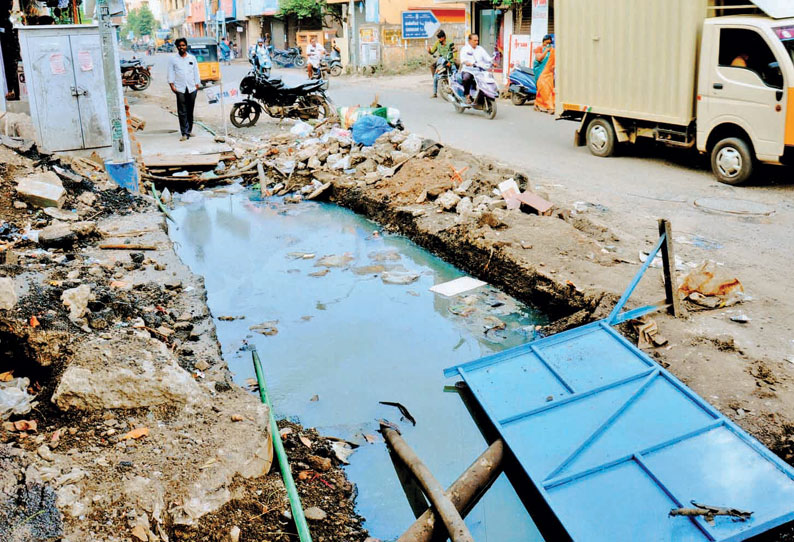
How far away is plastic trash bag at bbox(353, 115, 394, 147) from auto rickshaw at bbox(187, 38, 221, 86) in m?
13.7

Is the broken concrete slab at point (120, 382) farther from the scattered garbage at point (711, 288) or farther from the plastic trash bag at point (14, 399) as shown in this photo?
the scattered garbage at point (711, 288)

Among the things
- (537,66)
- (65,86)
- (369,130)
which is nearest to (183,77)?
(65,86)

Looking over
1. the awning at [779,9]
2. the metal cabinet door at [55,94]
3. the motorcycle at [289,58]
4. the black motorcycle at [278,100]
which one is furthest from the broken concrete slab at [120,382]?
the motorcycle at [289,58]

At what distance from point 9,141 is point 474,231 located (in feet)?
Answer: 20.1

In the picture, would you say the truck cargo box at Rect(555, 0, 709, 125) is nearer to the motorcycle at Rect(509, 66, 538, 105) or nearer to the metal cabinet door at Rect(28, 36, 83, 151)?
the motorcycle at Rect(509, 66, 538, 105)

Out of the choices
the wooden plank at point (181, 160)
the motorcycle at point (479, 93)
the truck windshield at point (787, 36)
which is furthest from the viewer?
the motorcycle at point (479, 93)

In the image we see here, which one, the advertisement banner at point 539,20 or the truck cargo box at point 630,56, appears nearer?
the truck cargo box at point 630,56

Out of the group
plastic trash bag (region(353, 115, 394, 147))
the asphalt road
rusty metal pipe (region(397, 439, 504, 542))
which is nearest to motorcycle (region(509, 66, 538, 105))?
the asphalt road

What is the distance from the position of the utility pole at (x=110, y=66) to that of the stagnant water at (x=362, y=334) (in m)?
1.48

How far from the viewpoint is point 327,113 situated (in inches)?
619

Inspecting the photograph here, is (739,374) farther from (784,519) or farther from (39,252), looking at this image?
(39,252)

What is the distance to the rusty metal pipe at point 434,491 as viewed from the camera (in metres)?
3.33

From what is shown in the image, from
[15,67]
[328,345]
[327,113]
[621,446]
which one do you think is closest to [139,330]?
[328,345]

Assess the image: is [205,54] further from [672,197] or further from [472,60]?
[672,197]
